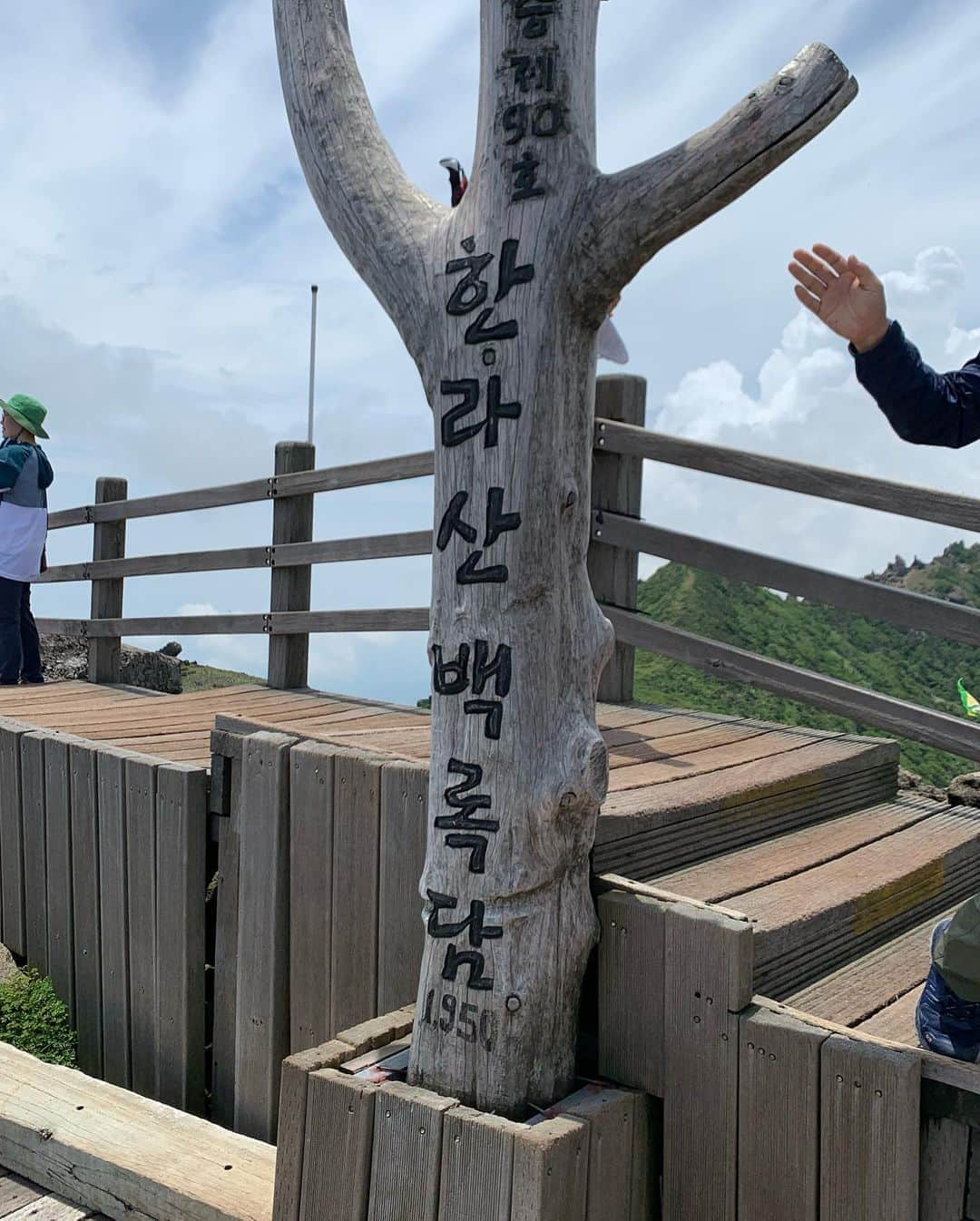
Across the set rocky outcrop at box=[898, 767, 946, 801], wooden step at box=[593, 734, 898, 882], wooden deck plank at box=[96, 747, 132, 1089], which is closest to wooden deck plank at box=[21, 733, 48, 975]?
wooden deck plank at box=[96, 747, 132, 1089]

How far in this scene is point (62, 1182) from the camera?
10.7 feet

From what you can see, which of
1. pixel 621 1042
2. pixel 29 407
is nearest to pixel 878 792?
pixel 621 1042

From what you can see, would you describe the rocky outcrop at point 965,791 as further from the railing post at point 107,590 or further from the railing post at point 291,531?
the railing post at point 107,590

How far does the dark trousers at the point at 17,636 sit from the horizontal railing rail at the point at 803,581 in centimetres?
407

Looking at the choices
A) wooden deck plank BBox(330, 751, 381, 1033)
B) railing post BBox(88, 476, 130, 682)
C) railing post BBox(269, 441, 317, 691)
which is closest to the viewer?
wooden deck plank BBox(330, 751, 381, 1033)

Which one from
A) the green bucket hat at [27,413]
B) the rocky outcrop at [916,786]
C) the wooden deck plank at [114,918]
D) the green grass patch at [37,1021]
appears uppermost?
the green bucket hat at [27,413]

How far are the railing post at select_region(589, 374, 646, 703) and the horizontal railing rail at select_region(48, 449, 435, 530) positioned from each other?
742 millimetres

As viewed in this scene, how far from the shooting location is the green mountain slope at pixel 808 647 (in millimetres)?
8820

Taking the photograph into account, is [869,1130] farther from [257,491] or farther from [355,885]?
[257,491]

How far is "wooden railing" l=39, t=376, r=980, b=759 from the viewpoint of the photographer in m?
3.78

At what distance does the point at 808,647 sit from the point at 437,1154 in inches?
317

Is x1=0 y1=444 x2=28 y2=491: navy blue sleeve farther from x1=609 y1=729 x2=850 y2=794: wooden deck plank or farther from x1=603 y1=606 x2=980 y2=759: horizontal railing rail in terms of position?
x1=609 y1=729 x2=850 y2=794: wooden deck plank

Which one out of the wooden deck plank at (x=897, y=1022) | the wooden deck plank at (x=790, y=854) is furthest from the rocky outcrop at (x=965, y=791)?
the wooden deck plank at (x=897, y=1022)

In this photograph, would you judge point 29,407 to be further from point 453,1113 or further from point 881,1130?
point 881,1130
